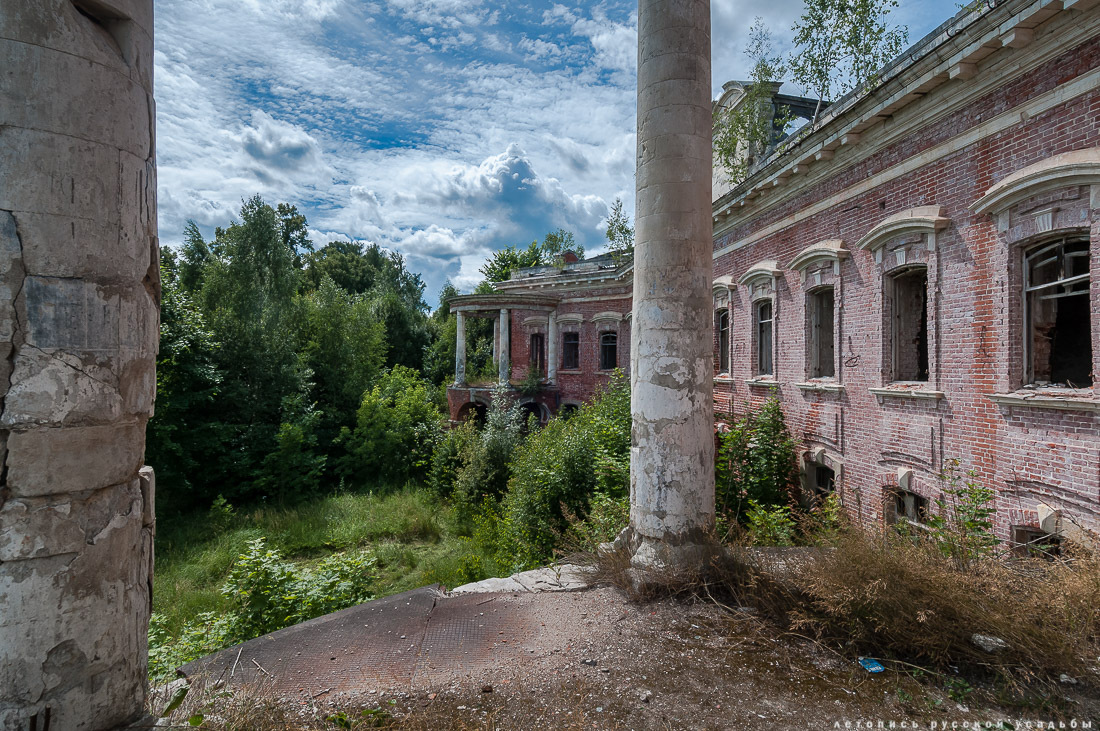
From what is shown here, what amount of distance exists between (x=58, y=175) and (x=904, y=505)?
1010 cm

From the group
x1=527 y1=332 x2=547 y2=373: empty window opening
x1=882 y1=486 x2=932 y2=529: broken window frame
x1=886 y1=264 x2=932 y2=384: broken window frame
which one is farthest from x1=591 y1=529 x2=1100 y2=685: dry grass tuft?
x1=527 y1=332 x2=547 y2=373: empty window opening

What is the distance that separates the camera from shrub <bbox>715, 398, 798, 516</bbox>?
9.75 metres

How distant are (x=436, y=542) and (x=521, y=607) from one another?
9758 mm

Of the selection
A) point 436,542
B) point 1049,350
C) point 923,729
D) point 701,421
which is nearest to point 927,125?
point 1049,350

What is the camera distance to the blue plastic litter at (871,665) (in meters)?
3.88

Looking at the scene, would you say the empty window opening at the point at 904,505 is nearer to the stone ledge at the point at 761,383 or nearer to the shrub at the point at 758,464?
the shrub at the point at 758,464

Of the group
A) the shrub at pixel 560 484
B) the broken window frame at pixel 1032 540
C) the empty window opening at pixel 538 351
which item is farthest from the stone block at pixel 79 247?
the empty window opening at pixel 538 351

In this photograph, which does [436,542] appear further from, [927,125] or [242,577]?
[927,125]

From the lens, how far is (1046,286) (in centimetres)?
604

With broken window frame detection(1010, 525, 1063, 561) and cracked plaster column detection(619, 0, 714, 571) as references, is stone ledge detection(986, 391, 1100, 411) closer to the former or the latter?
broken window frame detection(1010, 525, 1063, 561)

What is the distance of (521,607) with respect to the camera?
5.20m

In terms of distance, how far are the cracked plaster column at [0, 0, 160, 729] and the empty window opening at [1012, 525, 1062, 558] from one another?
26.3 ft

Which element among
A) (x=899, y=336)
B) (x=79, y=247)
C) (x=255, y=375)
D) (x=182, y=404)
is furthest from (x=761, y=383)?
(x=255, y=375)

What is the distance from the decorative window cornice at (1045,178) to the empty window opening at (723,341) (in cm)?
788
